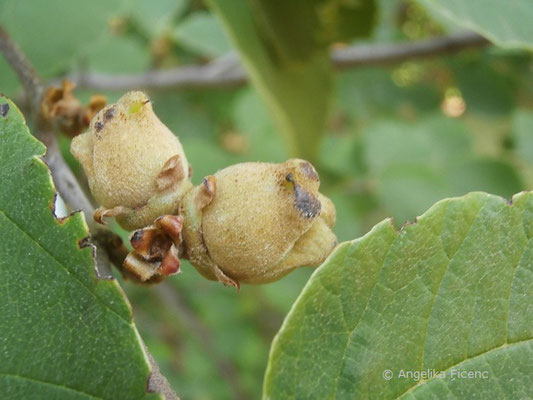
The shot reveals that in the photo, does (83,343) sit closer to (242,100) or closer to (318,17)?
(318,17)

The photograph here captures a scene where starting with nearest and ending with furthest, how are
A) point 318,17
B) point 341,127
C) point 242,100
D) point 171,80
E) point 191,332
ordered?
point 318,17, point 171,80, point 242,100, point 191,332, point 341,127

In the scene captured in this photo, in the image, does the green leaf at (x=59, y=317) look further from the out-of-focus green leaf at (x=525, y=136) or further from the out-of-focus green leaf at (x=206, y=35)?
the out-of-focus green leaf at (x=525, y=136)

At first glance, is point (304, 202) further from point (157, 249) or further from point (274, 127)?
point (274, 127)

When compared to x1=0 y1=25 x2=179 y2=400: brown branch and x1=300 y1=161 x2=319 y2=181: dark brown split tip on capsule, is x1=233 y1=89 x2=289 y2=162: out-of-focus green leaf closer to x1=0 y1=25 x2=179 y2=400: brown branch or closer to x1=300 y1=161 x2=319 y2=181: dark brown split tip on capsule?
x1=0 y1=25 x2=179 y2=400: brown branch

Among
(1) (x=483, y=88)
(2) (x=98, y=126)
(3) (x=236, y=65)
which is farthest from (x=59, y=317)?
(1) (x=483, y=88)

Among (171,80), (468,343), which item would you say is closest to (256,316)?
(171,80)

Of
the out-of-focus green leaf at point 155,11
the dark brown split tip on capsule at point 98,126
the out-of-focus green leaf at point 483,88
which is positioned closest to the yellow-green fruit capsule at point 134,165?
the dark brown split tip on capsule at point 98,126
